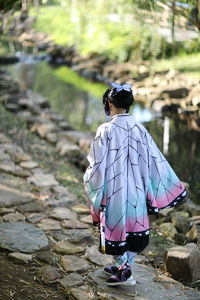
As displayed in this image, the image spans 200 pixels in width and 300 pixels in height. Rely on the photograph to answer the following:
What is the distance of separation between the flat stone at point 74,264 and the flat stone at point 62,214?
2.70ft

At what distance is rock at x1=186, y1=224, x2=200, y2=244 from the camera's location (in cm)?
404

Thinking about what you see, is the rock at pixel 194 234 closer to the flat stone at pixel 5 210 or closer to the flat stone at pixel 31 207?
the flat stone at pixel 31 207

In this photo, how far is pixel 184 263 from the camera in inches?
134

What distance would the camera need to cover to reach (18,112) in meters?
9.30

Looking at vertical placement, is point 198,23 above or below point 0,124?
above

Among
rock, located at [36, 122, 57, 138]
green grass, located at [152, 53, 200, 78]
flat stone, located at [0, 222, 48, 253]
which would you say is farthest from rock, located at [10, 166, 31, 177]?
green grass, located at [152, 53, 200, 78]

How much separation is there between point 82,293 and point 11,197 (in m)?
1.82

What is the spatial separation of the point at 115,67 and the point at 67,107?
193 inches

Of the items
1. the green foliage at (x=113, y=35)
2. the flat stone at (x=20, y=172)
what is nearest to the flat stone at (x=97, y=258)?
the flat stone at (x=20, y=172)

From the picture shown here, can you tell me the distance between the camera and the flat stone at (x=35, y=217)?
4.22m

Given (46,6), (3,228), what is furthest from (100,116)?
(46,6)

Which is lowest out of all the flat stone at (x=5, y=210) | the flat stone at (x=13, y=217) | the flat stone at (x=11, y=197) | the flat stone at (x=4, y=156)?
the flat stone at (x=13, y=217)

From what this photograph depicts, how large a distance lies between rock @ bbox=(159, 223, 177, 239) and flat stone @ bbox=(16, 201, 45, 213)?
1.22m

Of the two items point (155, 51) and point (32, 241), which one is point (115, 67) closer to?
point (155, 51)
